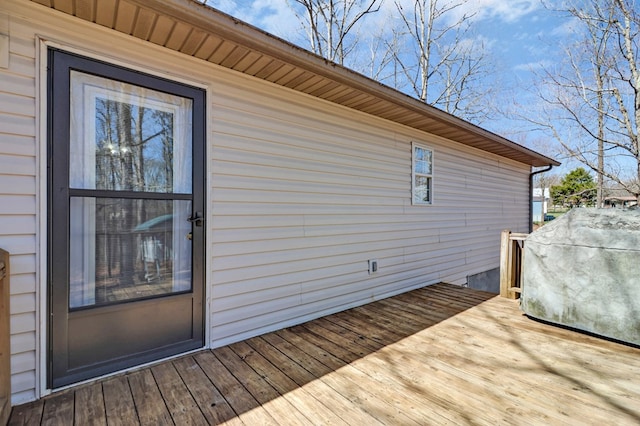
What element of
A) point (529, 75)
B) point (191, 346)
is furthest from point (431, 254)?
point (529, 75)

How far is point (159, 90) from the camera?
2.44 m

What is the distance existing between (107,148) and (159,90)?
2.01 feet

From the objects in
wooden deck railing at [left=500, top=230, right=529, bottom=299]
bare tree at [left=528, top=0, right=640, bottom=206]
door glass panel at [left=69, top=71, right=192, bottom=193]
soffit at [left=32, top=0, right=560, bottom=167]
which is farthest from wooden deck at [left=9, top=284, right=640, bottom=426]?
bare tree at [left=528, top=0, right=640, bottom=206]

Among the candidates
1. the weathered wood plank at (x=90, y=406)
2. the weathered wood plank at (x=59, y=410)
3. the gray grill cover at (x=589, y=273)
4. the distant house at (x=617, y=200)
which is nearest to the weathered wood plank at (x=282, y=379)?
the weathered wood plank at (x=90, y=406)

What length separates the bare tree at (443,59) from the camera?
1030 centimetres

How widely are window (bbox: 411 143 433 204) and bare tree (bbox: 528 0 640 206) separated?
661 centimetres

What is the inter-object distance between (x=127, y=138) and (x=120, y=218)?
1.99 feet

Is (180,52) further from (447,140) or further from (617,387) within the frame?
(447,140)

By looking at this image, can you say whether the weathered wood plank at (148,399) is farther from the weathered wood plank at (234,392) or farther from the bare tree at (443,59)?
the bare tree at (443,59)

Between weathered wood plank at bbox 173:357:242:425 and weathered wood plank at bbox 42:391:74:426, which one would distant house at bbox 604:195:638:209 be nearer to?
weathered wood plank at bbox 173:357:242:425

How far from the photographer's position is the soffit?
196 centimetres

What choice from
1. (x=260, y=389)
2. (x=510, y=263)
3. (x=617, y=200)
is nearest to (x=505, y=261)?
(x=510, y=263)

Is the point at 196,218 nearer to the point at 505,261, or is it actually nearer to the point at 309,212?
the point at 309,212

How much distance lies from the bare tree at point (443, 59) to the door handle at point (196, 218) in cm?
989
